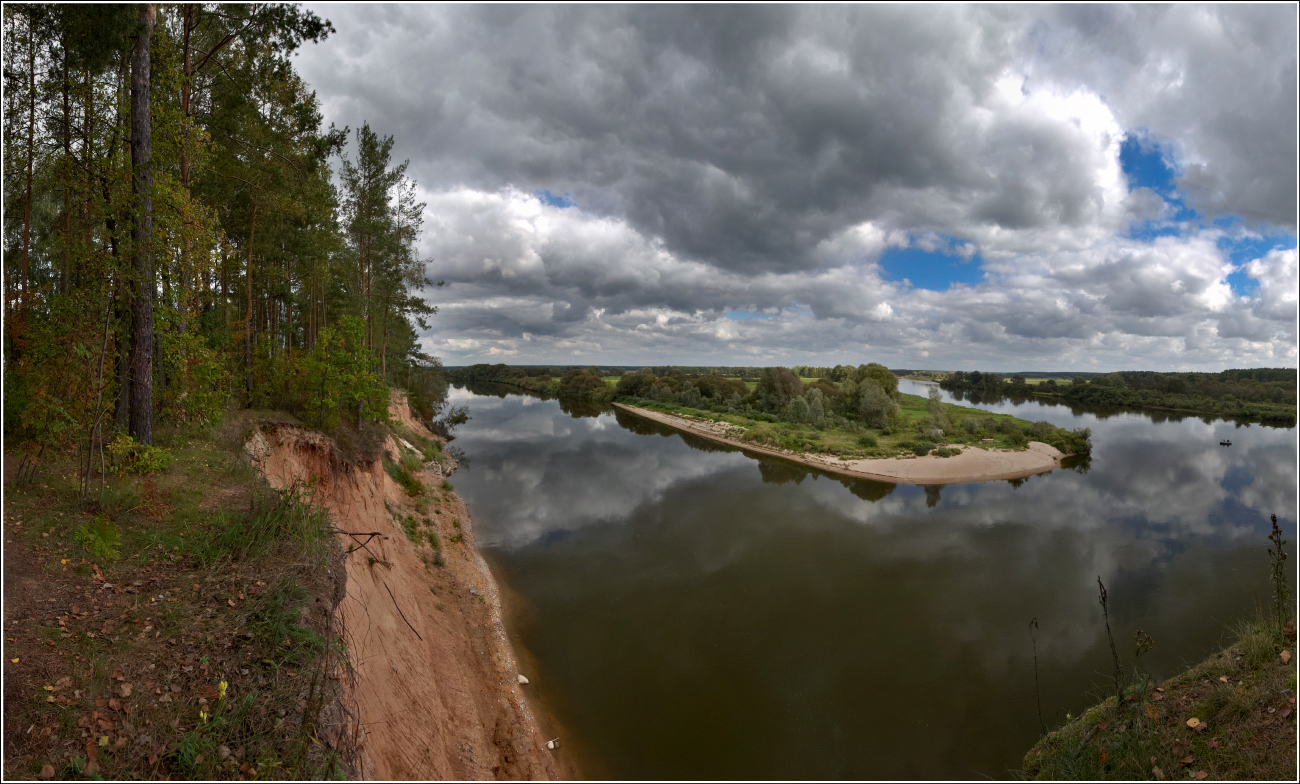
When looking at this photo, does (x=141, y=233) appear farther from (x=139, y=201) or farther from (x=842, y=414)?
(x=842, y=414)

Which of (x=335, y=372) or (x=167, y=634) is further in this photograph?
(x=335, y=372)

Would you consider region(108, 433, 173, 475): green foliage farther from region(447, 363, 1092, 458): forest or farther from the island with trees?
region(447, 363, 1092, 458): forest

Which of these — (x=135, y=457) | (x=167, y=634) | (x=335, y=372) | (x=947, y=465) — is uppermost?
(x=335, y=372)

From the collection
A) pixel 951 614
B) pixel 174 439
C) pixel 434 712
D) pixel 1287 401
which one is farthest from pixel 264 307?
pixel 1287 401

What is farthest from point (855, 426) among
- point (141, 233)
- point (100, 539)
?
point (100, 539)

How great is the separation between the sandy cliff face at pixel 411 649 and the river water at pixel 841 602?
890mm

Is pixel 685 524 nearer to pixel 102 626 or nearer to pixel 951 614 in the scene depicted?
pixel 951 614

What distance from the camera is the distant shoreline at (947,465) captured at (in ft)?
93.8

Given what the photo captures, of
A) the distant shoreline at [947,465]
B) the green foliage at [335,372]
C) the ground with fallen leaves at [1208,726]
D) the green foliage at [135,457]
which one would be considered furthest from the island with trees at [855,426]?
the green foliage at [135,457]

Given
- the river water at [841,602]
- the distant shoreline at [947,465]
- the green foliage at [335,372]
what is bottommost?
the river water at [841,602]

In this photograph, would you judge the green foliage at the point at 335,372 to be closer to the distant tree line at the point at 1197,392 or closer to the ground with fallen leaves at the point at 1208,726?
the ground with fallen leaves at the point at 1208,726

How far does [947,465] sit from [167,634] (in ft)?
118

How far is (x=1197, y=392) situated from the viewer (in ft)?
160

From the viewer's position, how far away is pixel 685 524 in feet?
62.9
